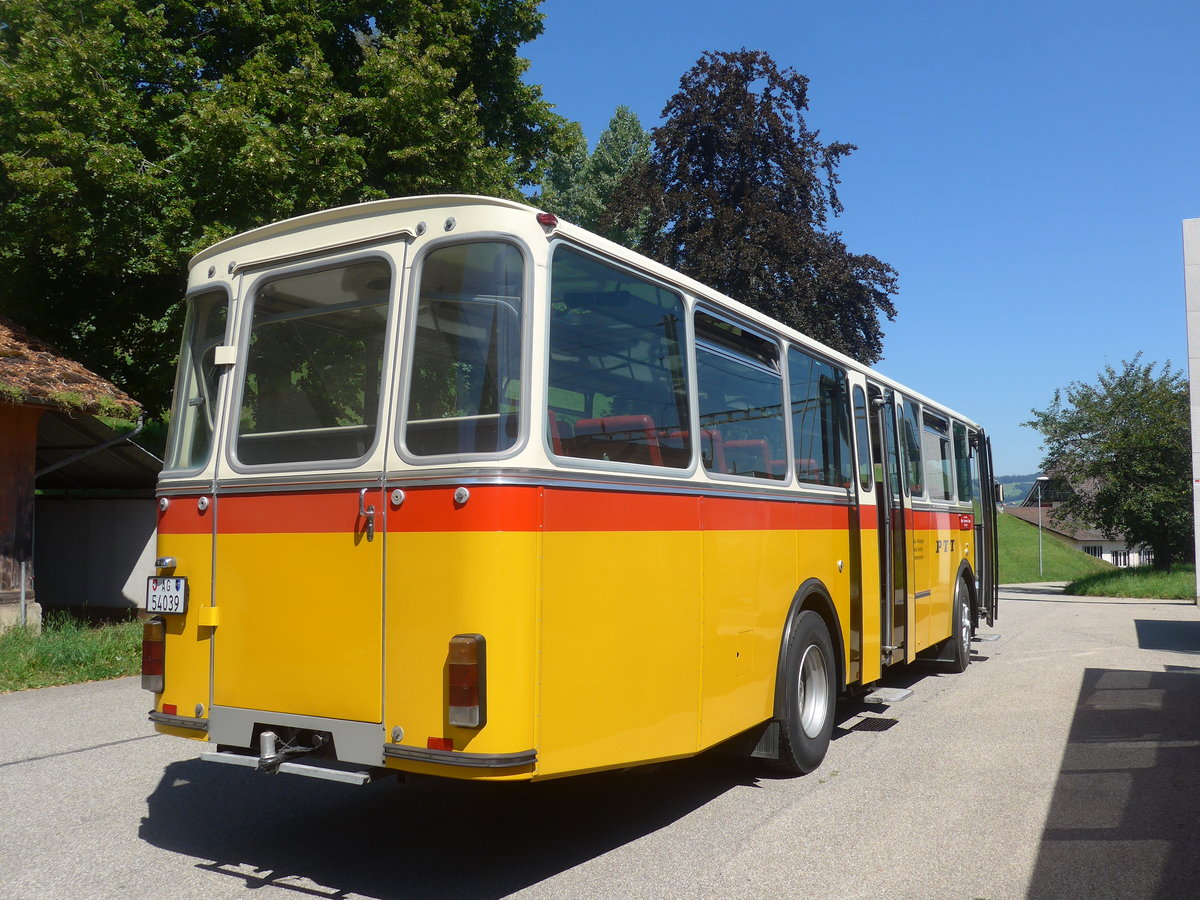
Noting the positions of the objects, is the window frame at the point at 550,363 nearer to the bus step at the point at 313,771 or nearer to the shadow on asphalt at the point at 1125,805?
the bus step at the point at 313,771

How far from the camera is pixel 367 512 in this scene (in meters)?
4.61

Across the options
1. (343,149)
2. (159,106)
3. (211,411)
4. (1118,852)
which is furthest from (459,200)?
(159,106)

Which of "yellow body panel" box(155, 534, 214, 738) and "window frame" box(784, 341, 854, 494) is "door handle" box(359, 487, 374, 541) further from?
"window frame" box(784, 341, 854, 494)

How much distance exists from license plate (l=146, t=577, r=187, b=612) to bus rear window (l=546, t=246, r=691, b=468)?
2.15 meters

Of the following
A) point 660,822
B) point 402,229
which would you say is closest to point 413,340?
point 402,229

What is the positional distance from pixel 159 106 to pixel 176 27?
2438 millimetres

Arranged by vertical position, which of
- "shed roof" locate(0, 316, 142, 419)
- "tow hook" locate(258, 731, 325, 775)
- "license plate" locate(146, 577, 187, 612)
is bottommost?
"tow hook" locate(258, 731, 325, 775)

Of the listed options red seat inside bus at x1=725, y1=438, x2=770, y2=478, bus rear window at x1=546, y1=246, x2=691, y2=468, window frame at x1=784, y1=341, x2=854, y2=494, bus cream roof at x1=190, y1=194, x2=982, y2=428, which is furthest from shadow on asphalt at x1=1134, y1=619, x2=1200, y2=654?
bus rear window at x1=546, y1=246, x2=691, y2=468

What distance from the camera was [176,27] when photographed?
51.1 feet

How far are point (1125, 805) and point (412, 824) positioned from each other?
419 centimetres

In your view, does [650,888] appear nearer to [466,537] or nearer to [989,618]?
[466,537]

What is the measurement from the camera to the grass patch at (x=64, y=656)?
1065cm

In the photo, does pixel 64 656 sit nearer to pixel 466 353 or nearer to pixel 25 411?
pixel 25 411

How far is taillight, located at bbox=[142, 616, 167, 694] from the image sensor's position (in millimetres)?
5266
